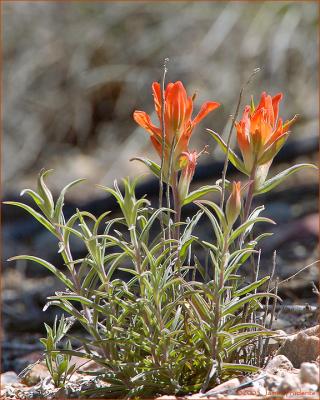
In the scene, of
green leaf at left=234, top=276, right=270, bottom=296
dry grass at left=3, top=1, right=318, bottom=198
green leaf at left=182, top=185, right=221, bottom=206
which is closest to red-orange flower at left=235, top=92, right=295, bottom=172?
Answer: green leaf at left=182, top=185, right=221, bottom=206

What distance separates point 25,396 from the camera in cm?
175

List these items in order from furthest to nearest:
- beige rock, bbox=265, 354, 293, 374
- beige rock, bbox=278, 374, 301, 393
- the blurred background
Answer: the blurred background, beige rock, bbox=265, 354, 293, 374, beige rock, bbox=278, 374, 301, 393

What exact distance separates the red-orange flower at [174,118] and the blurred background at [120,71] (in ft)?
14.4

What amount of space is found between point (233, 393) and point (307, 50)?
5741 millimetres

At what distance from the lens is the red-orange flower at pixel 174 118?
1.48 m

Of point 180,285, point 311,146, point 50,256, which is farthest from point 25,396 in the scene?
point 311,146

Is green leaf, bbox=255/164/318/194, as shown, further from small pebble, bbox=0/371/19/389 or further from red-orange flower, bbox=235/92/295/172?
small pebble, bbox=0/371/19/389

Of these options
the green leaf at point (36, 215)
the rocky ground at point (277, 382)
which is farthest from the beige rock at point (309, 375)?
the green leaf at point (36, 215)

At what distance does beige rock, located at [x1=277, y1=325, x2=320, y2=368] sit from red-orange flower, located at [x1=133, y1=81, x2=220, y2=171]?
52 centimetres

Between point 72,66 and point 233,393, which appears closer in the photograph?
point 233,393

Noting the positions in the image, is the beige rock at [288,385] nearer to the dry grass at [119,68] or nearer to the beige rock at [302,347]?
the beige rock at [302,347]

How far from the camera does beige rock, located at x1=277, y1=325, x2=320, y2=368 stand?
1678mm

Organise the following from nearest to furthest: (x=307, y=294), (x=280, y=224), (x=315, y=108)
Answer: (x=307, y=294) → (x=280, y=224) → (x=315, y=108)

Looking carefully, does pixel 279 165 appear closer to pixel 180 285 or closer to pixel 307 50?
pixel 307 50
